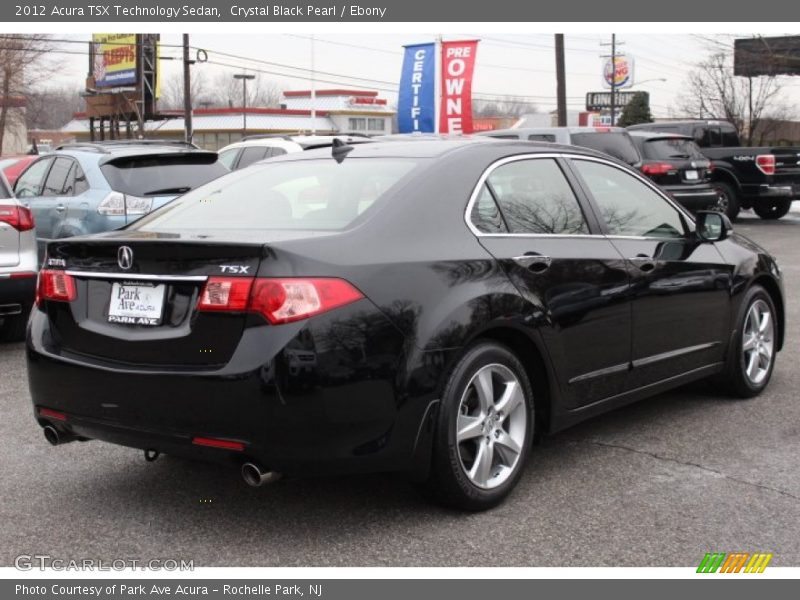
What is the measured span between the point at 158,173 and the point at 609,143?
30.3ft

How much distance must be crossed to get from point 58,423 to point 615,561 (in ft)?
7.73

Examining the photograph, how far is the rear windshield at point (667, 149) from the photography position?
16.9 m

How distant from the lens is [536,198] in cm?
476

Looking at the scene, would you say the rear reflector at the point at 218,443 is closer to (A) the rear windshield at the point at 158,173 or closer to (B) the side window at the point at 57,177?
(A) the rear windshield at the point at 158,173

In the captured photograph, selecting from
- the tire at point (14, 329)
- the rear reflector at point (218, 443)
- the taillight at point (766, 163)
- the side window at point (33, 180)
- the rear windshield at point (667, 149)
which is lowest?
the tire at point (14, 329)

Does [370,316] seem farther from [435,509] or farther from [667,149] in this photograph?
[667,149]

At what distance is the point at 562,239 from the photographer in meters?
4.73

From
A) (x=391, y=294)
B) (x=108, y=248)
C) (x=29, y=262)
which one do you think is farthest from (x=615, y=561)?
(x=29, y=262)

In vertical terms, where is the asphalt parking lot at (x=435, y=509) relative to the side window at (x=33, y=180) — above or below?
below

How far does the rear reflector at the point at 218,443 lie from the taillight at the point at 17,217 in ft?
16.4

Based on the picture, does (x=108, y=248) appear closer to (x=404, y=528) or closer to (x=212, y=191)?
(x=212, y=191)

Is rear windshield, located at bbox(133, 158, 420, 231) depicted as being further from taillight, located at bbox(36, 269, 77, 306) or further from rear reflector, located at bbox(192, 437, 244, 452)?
rear reflector, located at bbox(192, 437, 244, 452)

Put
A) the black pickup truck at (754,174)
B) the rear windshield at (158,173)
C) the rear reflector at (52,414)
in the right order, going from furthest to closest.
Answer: the black pickup truck at (754,174)
the rear windshield at (158,173)
the rear reflector at (52,414)

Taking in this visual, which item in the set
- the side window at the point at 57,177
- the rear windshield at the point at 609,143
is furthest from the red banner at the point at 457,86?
the side window at the point at 57,177
